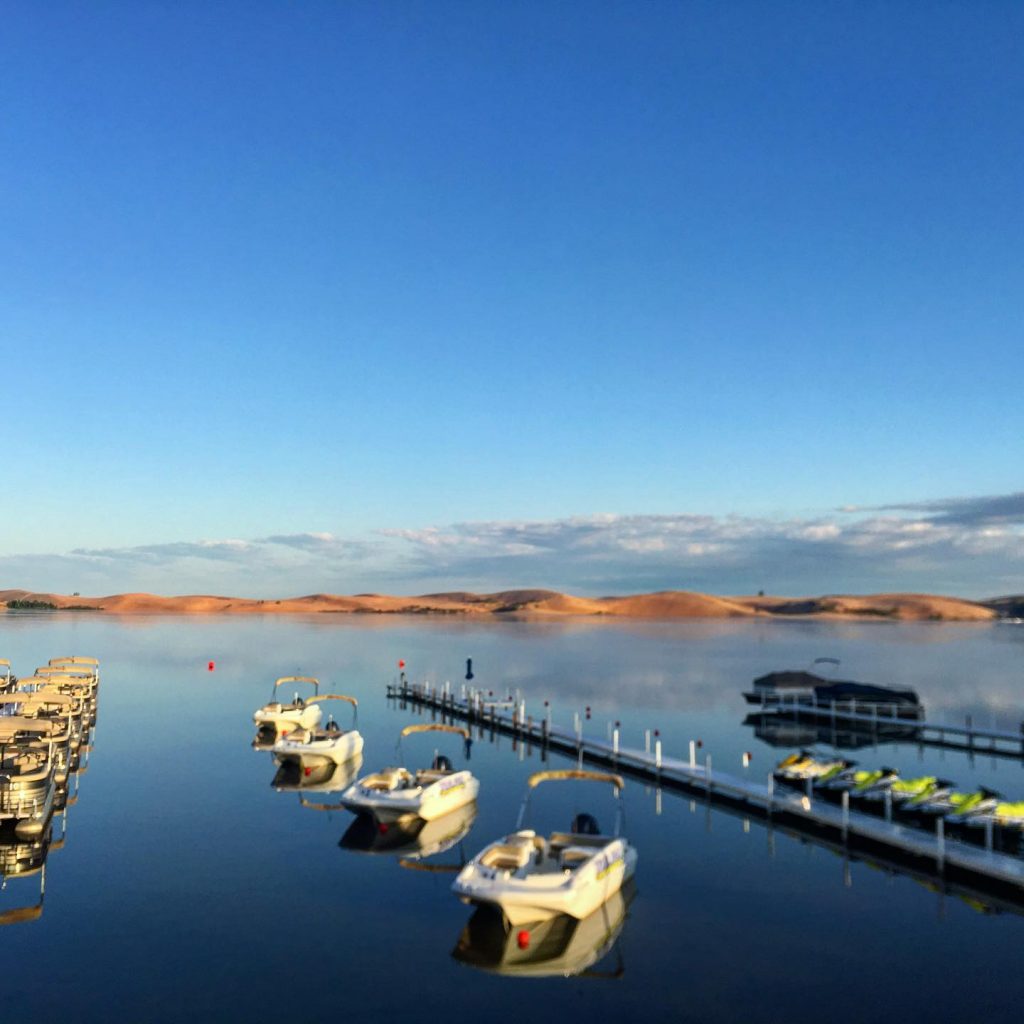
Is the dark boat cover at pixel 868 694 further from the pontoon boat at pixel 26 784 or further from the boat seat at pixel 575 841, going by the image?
the pontoon boat at pixel 26 784

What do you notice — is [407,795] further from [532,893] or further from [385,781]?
[532,893]

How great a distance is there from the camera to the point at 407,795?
3186 centimetres

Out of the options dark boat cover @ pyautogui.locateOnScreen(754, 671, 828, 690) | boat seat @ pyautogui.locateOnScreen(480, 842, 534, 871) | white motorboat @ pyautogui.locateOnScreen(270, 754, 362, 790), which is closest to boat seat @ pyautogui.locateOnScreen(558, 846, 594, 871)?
boat seat @ pyautogui.locateOnScreen(480, 842, 534, 871)

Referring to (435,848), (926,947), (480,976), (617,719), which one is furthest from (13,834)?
(617,719)

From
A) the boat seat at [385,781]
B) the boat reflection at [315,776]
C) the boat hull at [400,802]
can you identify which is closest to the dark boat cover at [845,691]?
the boat reflection at [315,776]

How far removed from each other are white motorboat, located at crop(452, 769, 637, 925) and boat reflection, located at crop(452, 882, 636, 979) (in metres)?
A: 0.49

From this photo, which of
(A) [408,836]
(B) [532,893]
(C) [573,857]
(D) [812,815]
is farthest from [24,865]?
(D) [812,815]

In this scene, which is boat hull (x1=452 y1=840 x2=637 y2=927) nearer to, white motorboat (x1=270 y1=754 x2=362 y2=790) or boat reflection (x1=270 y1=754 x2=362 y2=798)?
boat reflection (x1=270 y1=754 x2=362 y2=798)

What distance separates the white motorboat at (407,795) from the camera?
104ft

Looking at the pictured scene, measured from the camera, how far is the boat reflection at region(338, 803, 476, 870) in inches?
1171

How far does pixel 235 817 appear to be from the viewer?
33688 millimetres

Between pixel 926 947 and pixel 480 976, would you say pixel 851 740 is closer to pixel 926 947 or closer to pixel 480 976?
pixel 926 947

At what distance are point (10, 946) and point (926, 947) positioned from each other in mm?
22382

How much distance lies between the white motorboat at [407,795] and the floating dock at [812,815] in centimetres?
1029
